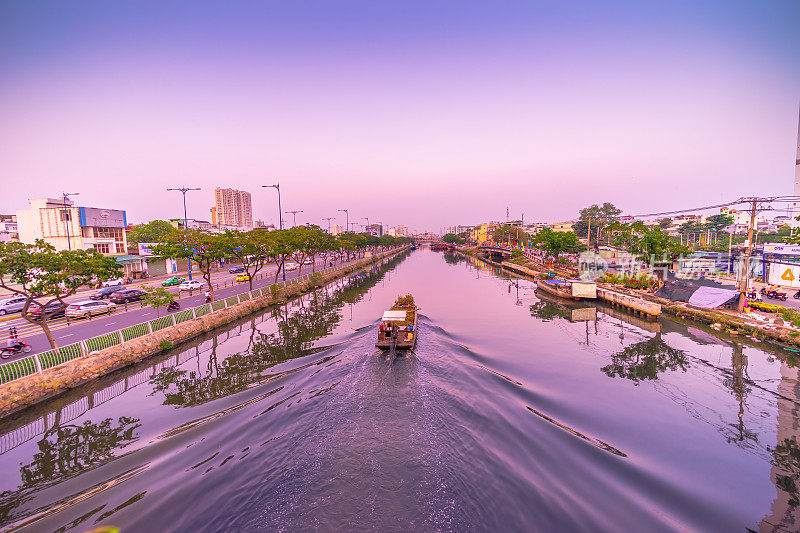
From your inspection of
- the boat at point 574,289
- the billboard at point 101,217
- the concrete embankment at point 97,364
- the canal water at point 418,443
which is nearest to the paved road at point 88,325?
the concrete embankment at point 97,364

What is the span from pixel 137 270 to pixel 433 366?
7055 centimetres

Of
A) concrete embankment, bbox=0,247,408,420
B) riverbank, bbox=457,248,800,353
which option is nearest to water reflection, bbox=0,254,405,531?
concrete embankment, bbox=0,247,408,420

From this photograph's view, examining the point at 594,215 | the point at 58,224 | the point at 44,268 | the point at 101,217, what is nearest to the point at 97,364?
the point at 44,268

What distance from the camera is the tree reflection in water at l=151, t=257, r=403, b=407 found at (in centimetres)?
2080

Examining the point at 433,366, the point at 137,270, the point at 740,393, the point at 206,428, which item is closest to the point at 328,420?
the point at 206,428

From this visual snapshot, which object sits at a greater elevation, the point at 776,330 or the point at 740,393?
the point at 776,330

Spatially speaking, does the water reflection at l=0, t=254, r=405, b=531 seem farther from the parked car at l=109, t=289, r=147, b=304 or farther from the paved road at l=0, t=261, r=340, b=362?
the parked car at l=109, t=289, r=147, b=304

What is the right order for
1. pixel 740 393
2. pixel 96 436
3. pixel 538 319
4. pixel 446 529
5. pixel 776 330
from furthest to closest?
pixel 538 319
pixel 776 330
pixel 740 393
pixel 96 436
pixel 446 529

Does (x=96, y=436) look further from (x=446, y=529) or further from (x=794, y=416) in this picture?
(x=794, y=416)

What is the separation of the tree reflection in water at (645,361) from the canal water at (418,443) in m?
0.22

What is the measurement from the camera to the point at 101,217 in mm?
63156

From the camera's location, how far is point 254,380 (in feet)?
72.8

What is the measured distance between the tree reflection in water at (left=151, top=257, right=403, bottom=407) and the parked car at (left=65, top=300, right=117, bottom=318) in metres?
15.0

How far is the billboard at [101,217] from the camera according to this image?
197 feet
